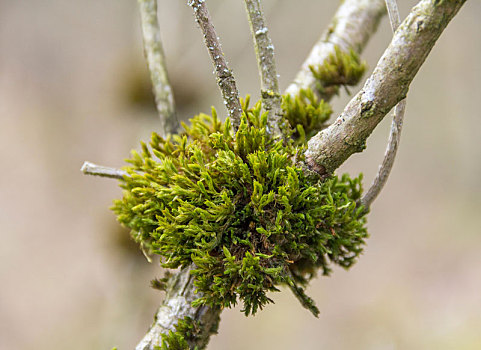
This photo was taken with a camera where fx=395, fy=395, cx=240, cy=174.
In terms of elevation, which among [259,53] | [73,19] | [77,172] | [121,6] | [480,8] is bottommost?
[259,53]

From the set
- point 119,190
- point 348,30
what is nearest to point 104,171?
point 348,30

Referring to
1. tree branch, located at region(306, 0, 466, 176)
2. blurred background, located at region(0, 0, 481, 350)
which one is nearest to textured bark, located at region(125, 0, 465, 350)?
tree branch, located at region(306, 0, 466, 176)

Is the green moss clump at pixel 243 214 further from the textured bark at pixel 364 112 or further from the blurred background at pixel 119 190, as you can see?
the blurred background at pixel 119 190

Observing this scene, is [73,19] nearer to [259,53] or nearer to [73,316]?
[73,316]

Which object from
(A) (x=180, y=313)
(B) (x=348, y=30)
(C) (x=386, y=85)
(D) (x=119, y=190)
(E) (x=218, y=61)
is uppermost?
(D) (x=119, y=190)

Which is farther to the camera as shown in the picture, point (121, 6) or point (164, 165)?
point (121, 6)

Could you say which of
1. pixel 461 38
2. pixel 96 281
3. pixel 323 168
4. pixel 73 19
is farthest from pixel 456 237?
pixel 73 19

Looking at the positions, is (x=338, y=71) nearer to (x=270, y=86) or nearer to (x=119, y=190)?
(x=270, y=86)

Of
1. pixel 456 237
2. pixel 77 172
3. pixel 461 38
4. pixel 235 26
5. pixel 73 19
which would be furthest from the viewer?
pixel 461 38
